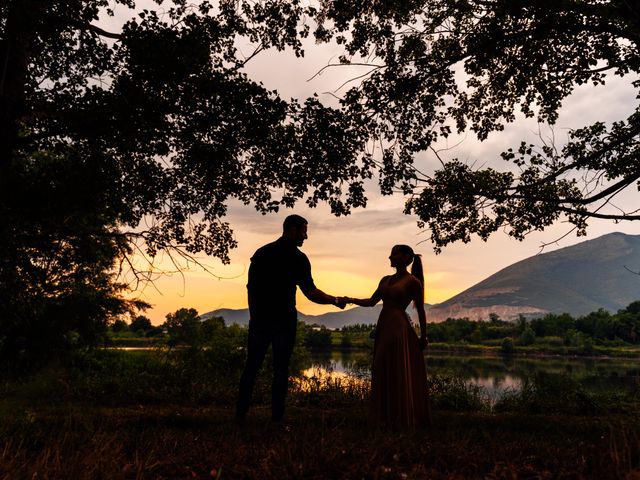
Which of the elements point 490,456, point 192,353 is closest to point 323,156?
point 490,456

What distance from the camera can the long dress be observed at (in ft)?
20.4

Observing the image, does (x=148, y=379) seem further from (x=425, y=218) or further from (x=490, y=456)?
(x=490, y=456)

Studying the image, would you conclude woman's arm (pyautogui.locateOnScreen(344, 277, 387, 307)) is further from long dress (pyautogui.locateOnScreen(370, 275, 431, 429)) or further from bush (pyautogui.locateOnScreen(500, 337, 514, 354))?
bush (pyautogui.locateOnScreen(500, 337, 514, 354))

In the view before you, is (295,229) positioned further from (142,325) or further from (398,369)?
(142,325)

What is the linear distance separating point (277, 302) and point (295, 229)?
3.44ft

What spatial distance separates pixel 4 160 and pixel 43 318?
12412 millimetres

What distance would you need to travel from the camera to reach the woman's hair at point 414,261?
6578 mm

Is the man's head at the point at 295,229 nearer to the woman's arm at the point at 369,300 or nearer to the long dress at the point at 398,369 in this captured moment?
the woman's arm at the point at 369,300

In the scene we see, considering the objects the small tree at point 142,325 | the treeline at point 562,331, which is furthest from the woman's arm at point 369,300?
the treeline at point 562,331

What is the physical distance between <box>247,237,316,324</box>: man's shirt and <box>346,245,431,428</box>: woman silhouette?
1244mm

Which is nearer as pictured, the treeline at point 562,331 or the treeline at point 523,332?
the treeline at point 523,332

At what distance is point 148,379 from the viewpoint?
1191 centimetres

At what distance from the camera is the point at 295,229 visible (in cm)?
606

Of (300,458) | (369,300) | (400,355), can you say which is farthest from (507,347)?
(300,458)
